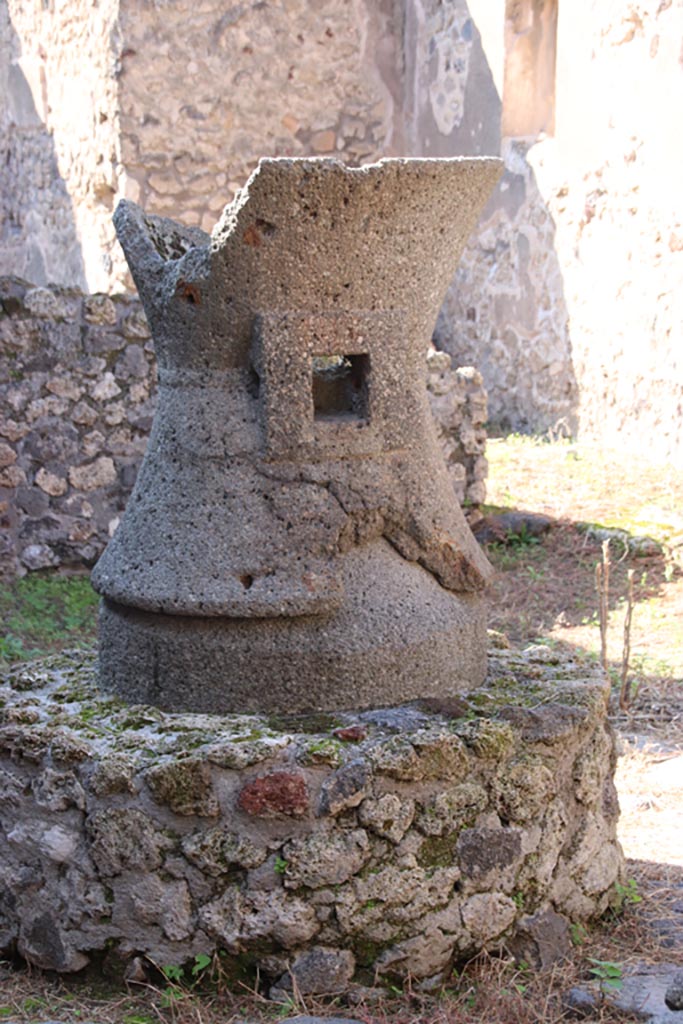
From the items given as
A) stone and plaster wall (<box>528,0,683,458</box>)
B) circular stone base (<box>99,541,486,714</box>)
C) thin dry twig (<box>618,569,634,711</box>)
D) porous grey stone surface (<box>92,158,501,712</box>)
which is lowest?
thin dry twig (<box>618,569,634,711</box>)

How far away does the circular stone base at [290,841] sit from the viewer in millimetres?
2531

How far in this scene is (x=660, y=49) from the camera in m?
7.35

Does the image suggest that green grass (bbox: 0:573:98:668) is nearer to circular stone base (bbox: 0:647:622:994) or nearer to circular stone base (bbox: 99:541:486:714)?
A: circular stone base (bbox: 99:541:486:714)

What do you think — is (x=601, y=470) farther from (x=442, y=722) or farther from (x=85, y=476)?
(x=442, y=722)

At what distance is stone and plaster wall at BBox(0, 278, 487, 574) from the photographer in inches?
235

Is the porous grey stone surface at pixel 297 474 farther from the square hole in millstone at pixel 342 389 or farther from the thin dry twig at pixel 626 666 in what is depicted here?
the thin dry twig at pixel 626 666

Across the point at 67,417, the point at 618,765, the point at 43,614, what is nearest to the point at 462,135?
the point at 67,417

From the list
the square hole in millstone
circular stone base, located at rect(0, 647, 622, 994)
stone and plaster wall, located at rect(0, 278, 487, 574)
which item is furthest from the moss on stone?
stone and plaster wall, located at rect(0, 278, 487, 574)

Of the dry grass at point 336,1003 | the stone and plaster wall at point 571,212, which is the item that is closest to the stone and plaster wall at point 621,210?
the stone and plaster wall at point 571,212

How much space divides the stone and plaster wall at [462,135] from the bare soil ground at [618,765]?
697 mm

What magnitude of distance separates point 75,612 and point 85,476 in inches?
31.4

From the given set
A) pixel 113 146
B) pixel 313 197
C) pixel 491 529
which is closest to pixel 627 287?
pixel 491 529

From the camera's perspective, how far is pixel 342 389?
120 inches

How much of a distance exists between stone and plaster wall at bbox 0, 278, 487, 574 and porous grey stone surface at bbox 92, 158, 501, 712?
10.3 feet
